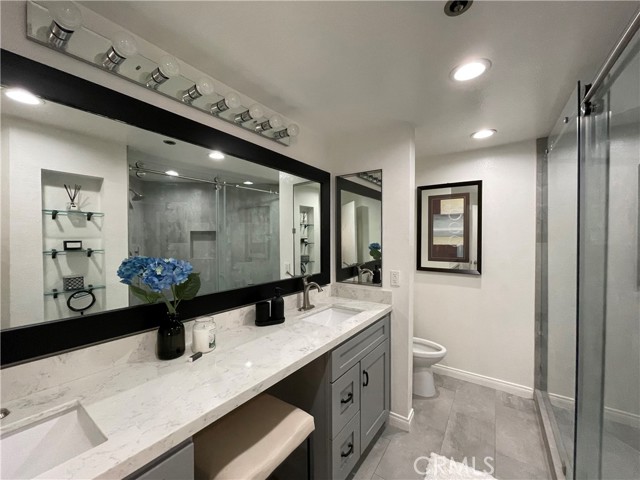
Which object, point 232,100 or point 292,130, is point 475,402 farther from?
point 232,100

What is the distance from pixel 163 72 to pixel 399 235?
66.4 inches

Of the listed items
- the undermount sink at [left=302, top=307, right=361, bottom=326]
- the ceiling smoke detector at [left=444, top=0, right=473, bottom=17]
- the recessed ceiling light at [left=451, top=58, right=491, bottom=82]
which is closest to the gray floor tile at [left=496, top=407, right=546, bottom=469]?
the undermount sink at [left=302, top=307, right=361, bottom=326]

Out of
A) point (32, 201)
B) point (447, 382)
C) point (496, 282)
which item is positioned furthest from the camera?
point (447, 382)

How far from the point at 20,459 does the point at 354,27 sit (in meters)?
1.80

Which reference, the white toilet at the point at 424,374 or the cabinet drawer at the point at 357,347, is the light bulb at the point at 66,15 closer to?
the cabinet drawer at the point at 357,347

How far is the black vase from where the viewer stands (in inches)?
42.4

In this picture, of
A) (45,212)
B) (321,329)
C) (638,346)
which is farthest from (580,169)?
(45,212)

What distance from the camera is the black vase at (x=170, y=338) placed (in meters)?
1.08

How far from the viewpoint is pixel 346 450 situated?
55.5 inches

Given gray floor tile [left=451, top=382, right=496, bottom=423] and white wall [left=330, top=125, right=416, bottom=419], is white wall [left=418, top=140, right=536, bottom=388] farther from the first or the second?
white wall [left=330, top=125, right=416, bottom=419]

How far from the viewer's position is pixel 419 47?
1.12 metres

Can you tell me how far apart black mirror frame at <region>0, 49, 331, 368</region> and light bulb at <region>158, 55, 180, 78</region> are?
0.53 ft

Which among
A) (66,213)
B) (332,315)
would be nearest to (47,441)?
(66,213)

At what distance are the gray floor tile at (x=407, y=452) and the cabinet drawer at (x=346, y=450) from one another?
0.76 ft
